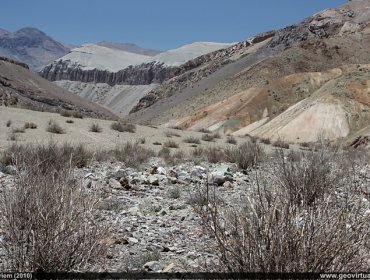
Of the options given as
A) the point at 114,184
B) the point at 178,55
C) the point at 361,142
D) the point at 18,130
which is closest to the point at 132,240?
the point at 114,184

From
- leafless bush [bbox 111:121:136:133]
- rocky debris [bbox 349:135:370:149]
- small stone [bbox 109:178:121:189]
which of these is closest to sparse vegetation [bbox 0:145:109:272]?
small stone [bbox 109:178:121:189]

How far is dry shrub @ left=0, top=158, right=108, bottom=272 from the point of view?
378 cm

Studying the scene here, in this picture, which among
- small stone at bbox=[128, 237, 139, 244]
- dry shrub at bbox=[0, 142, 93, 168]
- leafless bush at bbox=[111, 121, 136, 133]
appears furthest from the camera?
leafless bush at bbox=[111, 121, 136, 133]

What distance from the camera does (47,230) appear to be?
3783 mm

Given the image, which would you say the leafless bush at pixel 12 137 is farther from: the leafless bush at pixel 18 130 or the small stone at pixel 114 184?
the small stone at pixel 114 184

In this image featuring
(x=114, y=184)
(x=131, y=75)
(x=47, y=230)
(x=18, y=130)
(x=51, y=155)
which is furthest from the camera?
(x=131, y=75)

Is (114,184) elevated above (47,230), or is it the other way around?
(47,230)

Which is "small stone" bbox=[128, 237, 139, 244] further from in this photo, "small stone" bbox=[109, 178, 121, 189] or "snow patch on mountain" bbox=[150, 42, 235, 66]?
"snow patch on mountain" bbox=[150, 42, 235, 66]

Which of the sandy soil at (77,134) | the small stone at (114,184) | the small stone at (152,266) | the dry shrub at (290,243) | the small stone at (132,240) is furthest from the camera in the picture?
the sandy soil at (77,134)

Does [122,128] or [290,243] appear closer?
[290,243]

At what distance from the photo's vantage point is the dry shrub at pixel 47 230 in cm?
378

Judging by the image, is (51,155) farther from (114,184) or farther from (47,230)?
(47,230)

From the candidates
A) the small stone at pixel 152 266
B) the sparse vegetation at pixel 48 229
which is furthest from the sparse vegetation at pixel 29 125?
the small stone at pixel 152 266

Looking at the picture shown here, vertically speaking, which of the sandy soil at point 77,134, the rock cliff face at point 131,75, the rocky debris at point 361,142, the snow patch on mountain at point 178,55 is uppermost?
the snow patch on mountain at point 178,55
